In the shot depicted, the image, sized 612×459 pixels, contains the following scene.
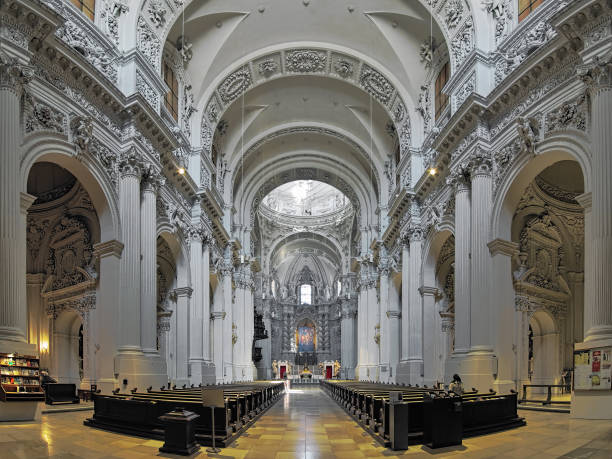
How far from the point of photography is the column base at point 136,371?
14.8 meters

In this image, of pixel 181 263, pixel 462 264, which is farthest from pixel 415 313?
pixel 181 263

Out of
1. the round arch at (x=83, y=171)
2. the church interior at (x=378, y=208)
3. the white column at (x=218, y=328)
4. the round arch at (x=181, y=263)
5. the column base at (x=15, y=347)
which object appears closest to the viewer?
the church interior at (x=378, y=208)

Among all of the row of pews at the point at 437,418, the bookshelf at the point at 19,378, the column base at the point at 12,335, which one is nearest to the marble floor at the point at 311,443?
the row of pews at the point at 437,418

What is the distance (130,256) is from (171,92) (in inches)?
327

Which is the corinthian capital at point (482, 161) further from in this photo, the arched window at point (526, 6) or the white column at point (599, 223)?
the white column at point (599, 223)

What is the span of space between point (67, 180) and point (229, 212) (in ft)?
50.4

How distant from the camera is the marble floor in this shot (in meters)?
7.28

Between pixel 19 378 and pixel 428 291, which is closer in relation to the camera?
pixel 19 378

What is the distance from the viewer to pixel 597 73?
11.1m

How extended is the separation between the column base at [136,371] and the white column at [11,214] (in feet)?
13.9

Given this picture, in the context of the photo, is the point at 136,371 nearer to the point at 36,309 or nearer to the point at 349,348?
the point at 36,309

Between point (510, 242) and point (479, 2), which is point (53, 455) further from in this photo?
point (479, 2)

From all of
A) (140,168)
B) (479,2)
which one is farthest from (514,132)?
(140,168)

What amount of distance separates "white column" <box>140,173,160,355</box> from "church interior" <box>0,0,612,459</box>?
7cm
